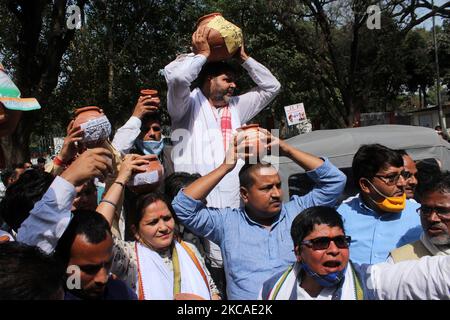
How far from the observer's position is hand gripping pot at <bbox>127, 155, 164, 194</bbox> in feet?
8.51

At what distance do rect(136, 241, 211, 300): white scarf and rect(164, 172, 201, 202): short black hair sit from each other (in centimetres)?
63

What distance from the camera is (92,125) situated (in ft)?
7.50

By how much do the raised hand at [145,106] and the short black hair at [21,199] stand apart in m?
0.92

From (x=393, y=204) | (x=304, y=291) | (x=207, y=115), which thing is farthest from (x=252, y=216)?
(x=207, y=115)

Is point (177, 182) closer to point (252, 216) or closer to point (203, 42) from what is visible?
point (252, 216)

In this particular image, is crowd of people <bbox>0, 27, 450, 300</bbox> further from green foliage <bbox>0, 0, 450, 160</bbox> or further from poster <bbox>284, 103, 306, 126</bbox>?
green foliage <bbox>0, 0, 450, 160</bbox>

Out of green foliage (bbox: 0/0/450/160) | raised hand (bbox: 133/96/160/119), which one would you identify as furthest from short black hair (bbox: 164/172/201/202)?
green foliage (bbox: 0/0/450/160)

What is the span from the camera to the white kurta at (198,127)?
10.0ft

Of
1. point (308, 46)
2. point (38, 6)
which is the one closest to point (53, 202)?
point (38, 6)

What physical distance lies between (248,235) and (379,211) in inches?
31.9

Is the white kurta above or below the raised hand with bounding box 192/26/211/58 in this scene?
below

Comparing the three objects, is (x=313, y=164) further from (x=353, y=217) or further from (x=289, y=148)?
(x=353, y=217)

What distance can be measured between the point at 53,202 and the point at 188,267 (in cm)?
88

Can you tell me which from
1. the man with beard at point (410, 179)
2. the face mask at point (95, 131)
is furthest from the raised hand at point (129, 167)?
the man with beard at point (410, 179)
